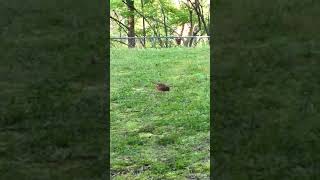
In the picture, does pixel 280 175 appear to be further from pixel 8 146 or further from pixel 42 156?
pixel 8 146

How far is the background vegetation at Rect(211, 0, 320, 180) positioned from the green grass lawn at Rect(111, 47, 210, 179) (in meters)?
1.24

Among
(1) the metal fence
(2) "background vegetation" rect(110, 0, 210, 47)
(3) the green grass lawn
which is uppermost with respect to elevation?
(2) "background vegetation" rect(110, 0, 210, 47)

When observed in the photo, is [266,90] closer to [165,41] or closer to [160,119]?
[160,119]

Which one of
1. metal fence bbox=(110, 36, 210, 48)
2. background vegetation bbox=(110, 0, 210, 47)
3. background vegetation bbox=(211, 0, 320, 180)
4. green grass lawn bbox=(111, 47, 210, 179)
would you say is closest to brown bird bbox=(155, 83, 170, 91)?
green grass lawn bbox=(111, 47, 210, 179)

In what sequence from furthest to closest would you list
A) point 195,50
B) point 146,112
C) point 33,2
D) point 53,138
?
point 195,50, point 146,112, point 53,138, point 33,2

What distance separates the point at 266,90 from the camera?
2393mm

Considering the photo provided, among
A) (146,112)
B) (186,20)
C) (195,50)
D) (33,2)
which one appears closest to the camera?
(33,2)

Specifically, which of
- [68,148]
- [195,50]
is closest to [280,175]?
[68,148]

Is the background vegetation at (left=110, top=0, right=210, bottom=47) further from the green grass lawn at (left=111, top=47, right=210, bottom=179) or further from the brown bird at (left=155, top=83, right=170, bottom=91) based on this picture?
the brown bird at (left=155, top=83, right=170, bottom=91)

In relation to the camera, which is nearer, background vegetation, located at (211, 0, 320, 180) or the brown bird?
background vegetation, located at (211, 0, 320, 180)

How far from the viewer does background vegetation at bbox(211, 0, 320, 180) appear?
2297 mm

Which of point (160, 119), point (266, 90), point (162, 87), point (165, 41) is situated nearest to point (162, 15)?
point (165, 41)

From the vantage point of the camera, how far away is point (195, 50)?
403 inches

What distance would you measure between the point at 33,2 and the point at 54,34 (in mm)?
165
